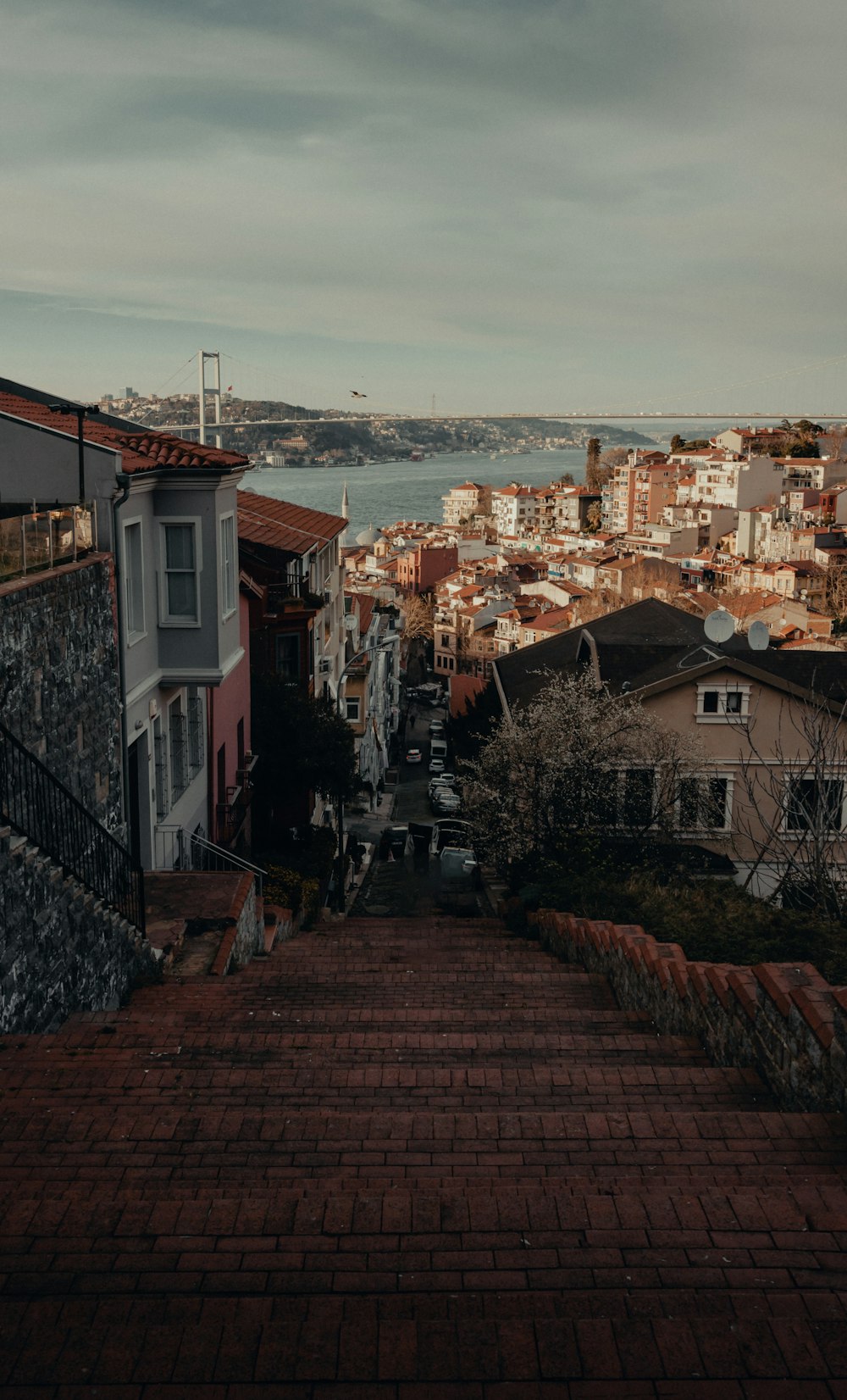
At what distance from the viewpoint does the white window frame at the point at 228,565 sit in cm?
1338

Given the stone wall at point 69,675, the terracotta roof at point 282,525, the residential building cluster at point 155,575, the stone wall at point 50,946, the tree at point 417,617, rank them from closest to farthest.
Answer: the stone wall at point 50,946, the stone wall at point 69,675, the residential building cluster at point 155,575, the terracotta roof at point 282,525, the tree at point 417,617

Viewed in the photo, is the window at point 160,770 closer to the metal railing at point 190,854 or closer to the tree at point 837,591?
the metal railing at point 190,854

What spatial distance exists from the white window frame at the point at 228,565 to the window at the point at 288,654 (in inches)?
391

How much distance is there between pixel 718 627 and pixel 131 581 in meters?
14.7

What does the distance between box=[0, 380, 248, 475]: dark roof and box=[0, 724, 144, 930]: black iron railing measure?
3845 millimetres

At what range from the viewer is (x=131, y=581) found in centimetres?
1202

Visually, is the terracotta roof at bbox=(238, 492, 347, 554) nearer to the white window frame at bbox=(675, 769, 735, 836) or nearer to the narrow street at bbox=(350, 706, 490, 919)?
the narrow street at bbox=(350, 706, 490, 919)

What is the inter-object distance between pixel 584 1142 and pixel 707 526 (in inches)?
5574

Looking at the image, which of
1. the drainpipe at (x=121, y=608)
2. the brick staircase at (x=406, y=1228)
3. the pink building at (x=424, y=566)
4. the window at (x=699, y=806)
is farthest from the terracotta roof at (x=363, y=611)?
the pink building at (x=424, y=566)

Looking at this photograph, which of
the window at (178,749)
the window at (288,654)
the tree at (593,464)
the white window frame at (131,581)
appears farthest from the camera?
the tree at (593,464)

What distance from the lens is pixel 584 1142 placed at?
4.66 metres

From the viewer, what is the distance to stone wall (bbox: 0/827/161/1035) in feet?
22.3

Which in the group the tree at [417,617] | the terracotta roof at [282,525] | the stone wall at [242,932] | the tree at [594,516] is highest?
the terracotta roof at [282,525]

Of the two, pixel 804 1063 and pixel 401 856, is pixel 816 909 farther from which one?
pixel 401 856
